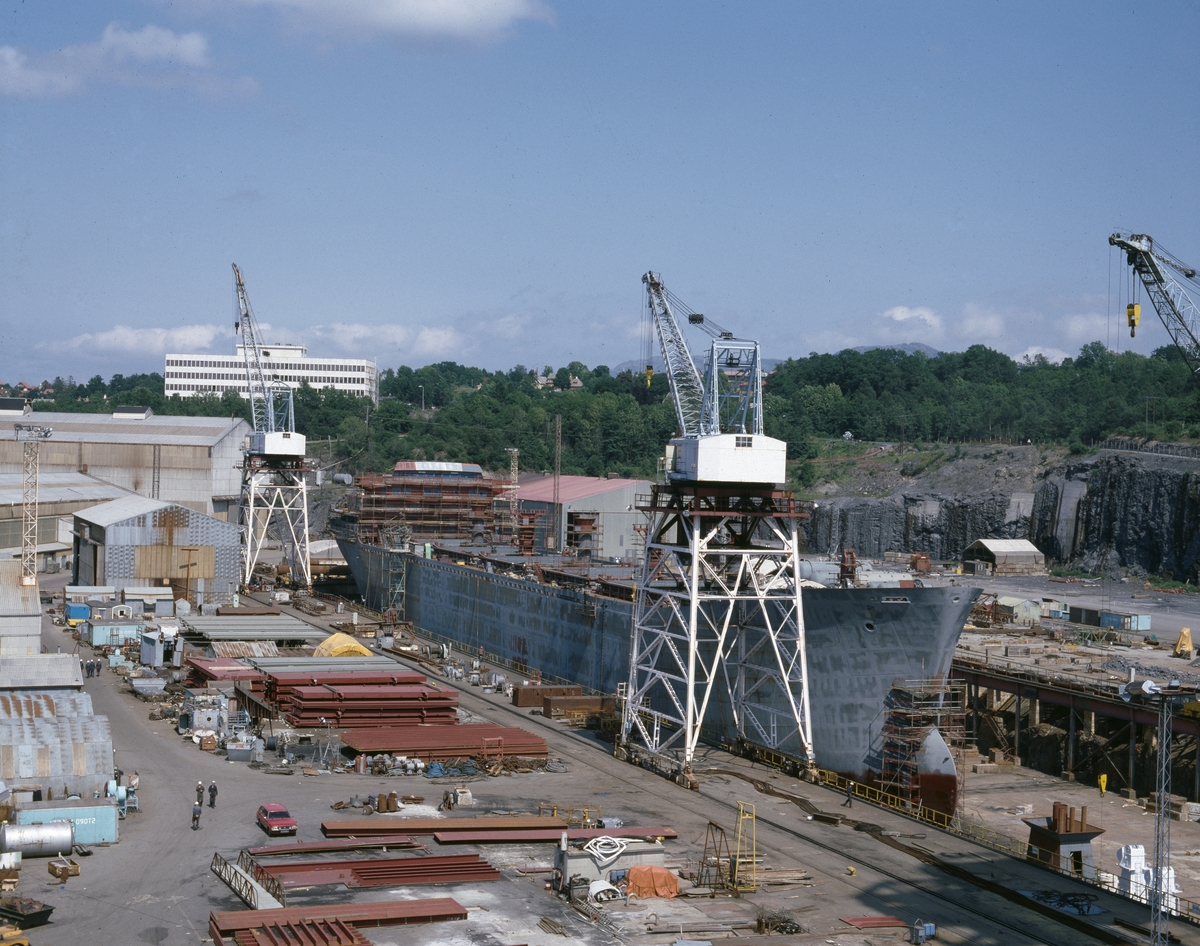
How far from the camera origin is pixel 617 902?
33938 mm

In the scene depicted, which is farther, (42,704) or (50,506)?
(50,506)

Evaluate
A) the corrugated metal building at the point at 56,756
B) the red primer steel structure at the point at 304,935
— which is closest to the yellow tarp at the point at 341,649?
the corrugated metal building at the point at 56,756

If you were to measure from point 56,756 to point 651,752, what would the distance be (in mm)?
20927

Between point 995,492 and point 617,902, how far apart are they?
109 m

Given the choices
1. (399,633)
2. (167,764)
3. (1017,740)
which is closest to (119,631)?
(399,633)

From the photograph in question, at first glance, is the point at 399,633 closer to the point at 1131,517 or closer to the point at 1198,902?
the point at 1198,902

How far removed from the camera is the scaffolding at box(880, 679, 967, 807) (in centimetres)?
4425

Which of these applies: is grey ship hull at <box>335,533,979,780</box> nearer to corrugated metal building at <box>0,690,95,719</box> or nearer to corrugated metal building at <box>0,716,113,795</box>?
corrugated metal building at <box>0,690,95,719</box>

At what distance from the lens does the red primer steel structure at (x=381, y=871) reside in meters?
34.6

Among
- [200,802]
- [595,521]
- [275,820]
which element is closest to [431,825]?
[275,820]

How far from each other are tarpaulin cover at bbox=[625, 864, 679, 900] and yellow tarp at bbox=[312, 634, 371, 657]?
37.3 m

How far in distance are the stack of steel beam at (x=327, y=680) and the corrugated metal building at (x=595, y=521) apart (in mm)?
30297

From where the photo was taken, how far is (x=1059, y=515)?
12612cm

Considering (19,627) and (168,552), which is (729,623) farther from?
(168,552)
